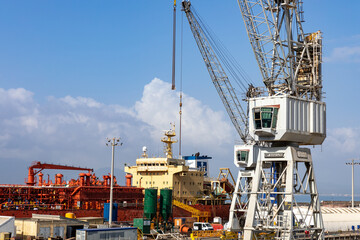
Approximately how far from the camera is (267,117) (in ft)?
157

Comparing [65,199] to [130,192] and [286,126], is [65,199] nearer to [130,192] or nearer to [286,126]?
[130,192]

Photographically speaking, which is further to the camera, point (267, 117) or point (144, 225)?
point (144, 225)

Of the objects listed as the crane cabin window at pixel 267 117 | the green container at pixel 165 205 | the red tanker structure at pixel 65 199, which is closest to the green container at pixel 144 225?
the green container at pixel 165 205

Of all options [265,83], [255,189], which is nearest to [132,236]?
[255,189]

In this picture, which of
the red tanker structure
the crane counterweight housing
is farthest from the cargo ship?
the crane counterweight housing

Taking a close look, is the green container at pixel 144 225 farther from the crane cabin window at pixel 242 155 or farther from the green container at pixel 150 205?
the crane cabin window at pixel 242 155

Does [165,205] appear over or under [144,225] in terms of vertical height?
over

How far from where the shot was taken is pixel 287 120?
4750cm

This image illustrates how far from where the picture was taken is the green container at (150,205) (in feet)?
203

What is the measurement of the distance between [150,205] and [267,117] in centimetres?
2113

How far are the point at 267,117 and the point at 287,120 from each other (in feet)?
5.97

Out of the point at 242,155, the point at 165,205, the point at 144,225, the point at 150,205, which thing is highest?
the point at 242,155

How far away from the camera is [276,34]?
52500 mm

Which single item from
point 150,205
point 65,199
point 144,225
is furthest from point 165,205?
point 65,199
